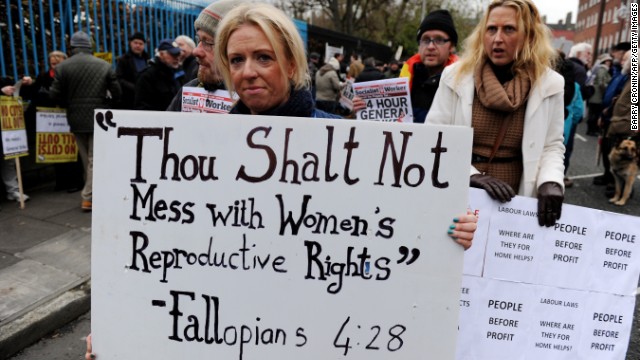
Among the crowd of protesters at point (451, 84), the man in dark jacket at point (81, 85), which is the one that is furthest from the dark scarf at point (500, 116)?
the man in dark jacket at point (81, 85)

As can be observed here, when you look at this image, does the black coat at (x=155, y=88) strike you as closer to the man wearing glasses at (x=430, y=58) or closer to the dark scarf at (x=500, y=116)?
the man wearing glasses at (x=430, y=58)

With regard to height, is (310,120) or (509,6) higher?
(509,6)

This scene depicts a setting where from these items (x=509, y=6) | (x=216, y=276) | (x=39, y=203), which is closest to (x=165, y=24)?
(x=39, y=203)

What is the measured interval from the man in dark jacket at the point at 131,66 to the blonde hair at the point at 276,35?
546 centimetres

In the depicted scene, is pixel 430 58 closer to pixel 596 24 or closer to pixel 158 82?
pixel 158 82

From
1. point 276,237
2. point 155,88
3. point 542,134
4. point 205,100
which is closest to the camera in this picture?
point 276,237

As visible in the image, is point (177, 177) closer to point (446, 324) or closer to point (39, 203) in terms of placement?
point (446, 324)

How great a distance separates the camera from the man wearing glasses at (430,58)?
10.8ft

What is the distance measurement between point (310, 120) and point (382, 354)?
751 mm

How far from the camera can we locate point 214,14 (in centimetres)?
228

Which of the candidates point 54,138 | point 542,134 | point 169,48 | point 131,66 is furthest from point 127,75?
point 542,134

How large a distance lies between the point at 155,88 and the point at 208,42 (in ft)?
Answer: 10.9

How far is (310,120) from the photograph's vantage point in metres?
1.42

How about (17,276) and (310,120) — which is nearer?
(310,120)
